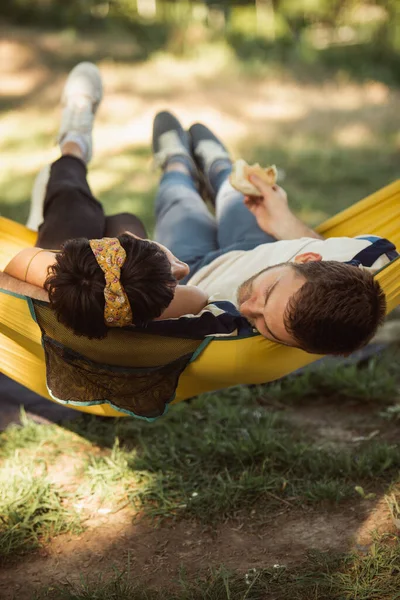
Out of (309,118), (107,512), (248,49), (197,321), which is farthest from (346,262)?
(248,49)

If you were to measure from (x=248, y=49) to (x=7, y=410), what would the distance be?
754 centimetres

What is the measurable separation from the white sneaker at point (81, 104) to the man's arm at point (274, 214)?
759 millimetres

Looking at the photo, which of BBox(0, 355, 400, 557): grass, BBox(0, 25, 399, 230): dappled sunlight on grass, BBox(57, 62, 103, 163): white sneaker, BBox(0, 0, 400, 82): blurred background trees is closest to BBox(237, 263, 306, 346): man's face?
BBox(0, 355, 400, 557): grass

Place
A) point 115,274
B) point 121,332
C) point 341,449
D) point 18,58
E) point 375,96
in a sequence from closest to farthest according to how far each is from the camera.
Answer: point 115,274, point 121,332, point 341,449, point 375,96, point 18,58

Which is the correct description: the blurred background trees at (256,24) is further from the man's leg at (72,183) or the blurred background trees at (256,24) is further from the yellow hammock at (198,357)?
the yellow hammock at (198,357)

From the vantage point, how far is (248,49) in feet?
30.5

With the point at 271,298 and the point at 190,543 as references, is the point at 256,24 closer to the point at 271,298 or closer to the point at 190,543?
the point at 271,298

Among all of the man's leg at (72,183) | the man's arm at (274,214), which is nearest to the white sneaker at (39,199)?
the man's leg at (72,183)

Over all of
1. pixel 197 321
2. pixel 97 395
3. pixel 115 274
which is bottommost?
pixel 97 395

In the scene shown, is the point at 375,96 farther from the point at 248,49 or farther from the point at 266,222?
the point at 266,222

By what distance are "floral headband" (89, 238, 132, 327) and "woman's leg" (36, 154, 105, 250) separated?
2.02 feet

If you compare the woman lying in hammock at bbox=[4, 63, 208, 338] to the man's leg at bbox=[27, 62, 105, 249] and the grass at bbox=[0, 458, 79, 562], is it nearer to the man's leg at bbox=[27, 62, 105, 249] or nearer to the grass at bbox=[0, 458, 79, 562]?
the man's leg at bbox=[27, 62, 105, 249]

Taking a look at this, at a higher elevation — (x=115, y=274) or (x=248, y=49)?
(x=115, y=274)

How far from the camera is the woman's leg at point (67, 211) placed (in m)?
2.46
